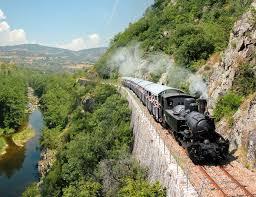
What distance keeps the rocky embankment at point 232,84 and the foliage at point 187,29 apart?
511 inches

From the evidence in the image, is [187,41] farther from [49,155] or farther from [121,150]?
[49,155]

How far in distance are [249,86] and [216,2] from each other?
3778cm

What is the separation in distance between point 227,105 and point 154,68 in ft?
113

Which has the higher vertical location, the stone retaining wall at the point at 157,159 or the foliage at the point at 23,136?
the stone retaining wall at the point at 157,159

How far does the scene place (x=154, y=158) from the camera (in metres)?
25.9

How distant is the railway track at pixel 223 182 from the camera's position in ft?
59.4

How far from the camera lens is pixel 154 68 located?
209 ft

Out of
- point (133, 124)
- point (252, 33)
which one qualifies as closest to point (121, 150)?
point (133, 124)

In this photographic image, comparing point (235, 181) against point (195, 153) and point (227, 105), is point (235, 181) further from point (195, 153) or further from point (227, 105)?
point (227, 105)

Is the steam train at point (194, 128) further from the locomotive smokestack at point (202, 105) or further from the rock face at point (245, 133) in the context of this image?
the rock face at point (245, 133)

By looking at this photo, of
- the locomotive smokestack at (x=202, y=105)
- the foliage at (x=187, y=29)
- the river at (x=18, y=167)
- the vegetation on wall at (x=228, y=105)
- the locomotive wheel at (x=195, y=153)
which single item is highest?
the foliage at (x=187, y=29)

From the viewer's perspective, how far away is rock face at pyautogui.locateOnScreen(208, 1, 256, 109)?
104 ft

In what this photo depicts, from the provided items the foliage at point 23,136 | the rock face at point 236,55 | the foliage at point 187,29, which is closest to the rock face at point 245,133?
the rock face at point 236,55

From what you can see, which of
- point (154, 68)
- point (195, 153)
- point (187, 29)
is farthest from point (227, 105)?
point (154, 68)
